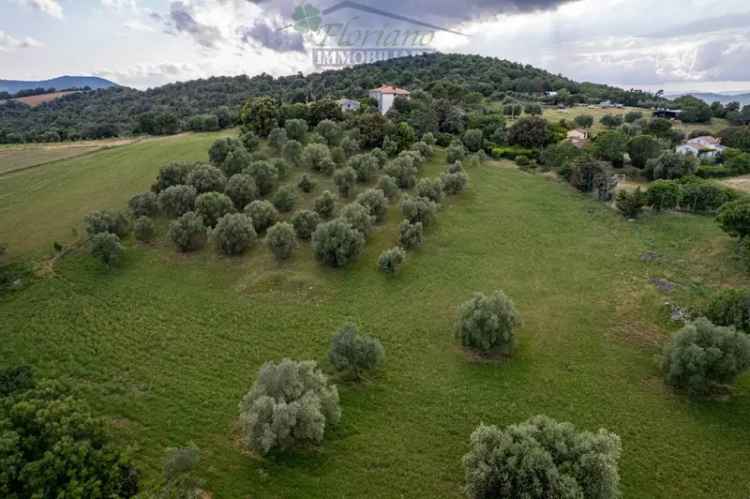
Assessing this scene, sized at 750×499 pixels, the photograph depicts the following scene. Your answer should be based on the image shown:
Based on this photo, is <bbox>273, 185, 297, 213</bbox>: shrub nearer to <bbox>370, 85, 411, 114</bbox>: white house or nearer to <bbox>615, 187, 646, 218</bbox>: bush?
<bbox>615, 187, 646, 218</bbox>: bush

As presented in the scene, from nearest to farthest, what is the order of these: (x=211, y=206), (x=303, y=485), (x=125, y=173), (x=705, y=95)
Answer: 1. (x=303, y=485)
2. (x=211, y=206)
3. (x=125, y=173)
4. (x=705, y=95)

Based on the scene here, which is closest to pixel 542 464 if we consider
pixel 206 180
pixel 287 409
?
pixel 287 409

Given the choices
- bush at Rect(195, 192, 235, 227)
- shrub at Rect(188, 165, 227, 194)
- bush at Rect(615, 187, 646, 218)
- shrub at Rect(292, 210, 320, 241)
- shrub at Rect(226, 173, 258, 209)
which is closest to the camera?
shrub at Rect(292, 210, 320, 241)

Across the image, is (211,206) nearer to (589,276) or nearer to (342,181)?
(342,181)

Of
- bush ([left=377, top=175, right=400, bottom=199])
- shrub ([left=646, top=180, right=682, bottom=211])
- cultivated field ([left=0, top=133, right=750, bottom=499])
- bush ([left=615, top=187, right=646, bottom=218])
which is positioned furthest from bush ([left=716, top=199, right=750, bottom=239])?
bush ([left=377, top=175, right=400, bottom=199])

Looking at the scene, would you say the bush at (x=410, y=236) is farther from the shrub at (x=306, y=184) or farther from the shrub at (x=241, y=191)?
the shrub at (x=241, y=191)

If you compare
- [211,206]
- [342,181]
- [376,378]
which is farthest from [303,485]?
[342,181]

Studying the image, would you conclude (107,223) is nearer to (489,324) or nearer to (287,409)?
(287,409)
